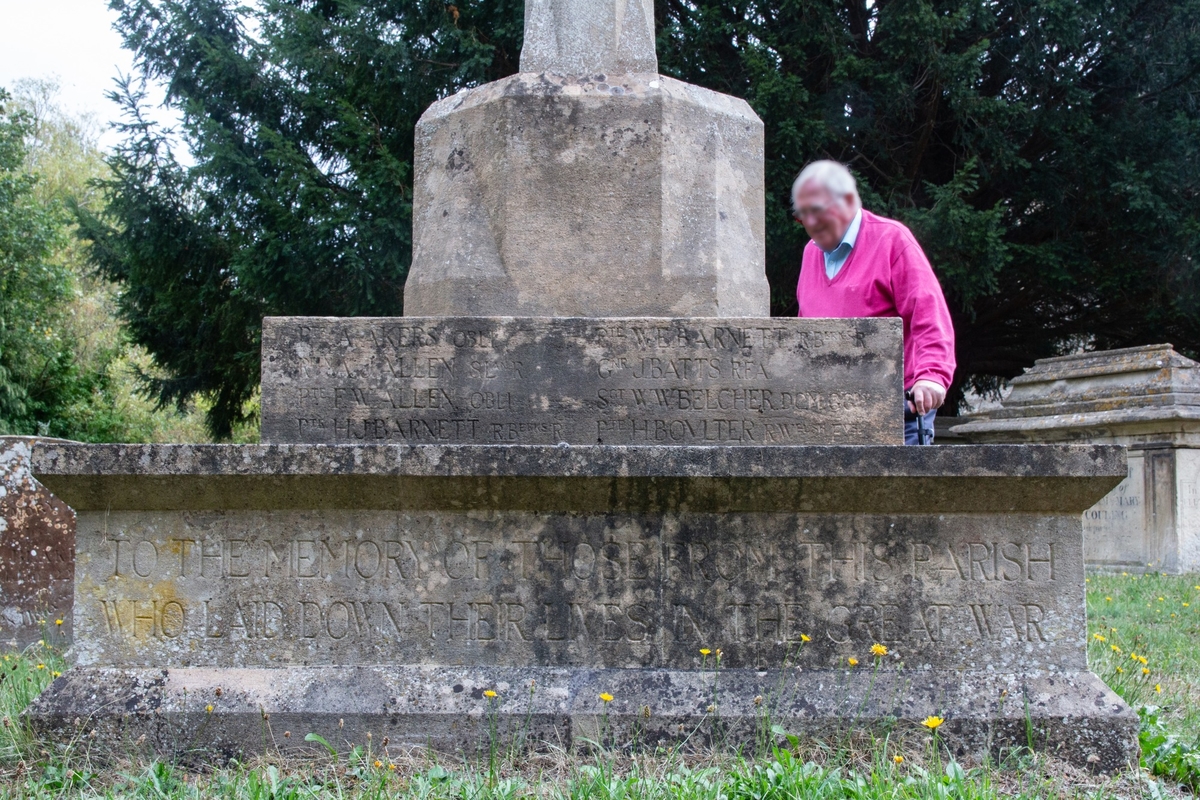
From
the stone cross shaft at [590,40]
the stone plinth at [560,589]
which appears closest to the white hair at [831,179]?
the stone cross shaft at [590,40]

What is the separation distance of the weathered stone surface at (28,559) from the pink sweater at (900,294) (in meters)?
4.13

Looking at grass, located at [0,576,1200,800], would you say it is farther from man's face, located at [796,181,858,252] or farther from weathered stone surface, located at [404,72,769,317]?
man's face, located at [796,181,858,252]

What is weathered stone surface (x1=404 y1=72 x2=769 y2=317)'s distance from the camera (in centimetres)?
411

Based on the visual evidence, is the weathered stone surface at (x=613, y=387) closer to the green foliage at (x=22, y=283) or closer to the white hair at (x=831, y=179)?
the white hair at (x=831, y=179)

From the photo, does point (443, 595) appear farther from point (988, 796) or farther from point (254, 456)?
point (988, 796)

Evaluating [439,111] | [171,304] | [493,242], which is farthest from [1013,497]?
[171,304]

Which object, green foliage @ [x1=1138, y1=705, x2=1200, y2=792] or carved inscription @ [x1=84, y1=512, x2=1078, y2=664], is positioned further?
carved inscription @ [x1=84, y1=512, x2=1078, y2=664]

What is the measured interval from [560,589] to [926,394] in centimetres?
150

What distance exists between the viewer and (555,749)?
312 cm

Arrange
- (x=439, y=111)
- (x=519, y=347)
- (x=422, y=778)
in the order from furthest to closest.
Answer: (x=439, y=111) < (x=519, y=347) < (x=422, y=778)

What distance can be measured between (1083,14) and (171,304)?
40.8ft

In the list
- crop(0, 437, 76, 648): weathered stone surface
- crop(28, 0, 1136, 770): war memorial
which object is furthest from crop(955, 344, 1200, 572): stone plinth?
crop(0, 437, 76, 648): weathered stone surface

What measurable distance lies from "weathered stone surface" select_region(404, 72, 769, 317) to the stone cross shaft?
6.7 inches

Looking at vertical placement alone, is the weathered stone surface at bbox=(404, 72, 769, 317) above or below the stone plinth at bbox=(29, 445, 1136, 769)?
above
